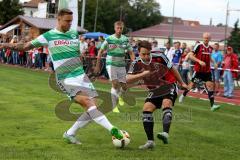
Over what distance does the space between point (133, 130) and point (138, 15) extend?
383ft

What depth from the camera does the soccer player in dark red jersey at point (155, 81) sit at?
318 inches

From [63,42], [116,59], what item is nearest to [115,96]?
[116,59]

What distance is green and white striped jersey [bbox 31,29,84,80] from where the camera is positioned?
8.16 metres

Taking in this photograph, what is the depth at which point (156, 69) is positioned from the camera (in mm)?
8398

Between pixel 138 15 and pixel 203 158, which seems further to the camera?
pixel 138 15

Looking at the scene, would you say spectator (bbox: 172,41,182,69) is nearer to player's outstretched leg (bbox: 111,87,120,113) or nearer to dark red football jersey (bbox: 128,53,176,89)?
player's outstretched leg (bbox: 111,87,120,113)

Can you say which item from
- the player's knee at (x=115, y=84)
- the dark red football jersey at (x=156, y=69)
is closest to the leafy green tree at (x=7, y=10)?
the player's knee at (x=115, y=84)

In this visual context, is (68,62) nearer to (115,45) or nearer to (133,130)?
(133,130)

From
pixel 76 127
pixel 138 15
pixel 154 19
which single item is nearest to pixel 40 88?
pixel 76 127

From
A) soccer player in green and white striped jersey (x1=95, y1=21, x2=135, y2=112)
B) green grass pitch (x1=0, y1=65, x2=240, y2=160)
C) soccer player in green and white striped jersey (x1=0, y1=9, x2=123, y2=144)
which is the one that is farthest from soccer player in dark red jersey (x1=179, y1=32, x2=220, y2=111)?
soccer player in green and white striped jersey (x1=0, y1=9, x2=123, y2=144)

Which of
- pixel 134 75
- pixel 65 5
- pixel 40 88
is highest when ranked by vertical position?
pixel 65 5

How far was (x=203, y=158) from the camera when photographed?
7.60 metres

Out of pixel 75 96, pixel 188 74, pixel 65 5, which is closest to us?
pixel 75 96

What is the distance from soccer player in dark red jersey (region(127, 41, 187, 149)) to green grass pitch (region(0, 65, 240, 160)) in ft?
1.21
